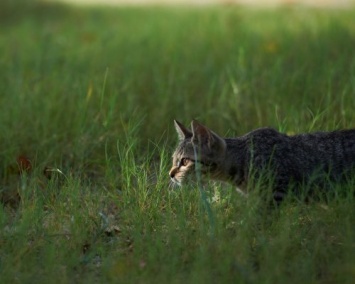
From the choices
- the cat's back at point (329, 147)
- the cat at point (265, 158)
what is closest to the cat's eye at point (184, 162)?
the cat at point (265, 158)

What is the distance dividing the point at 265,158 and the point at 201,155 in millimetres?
344

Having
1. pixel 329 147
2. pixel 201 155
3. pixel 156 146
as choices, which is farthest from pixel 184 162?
pixel 329 147

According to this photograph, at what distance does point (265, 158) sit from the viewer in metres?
4.14

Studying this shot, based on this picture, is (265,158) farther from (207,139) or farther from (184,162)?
(184,162)

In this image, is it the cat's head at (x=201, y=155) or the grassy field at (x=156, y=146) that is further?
the cat's head at (x=201, y=155)

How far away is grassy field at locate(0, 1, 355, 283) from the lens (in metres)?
3.61

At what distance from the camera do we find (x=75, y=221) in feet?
13.3

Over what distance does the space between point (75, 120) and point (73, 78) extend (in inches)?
45.1

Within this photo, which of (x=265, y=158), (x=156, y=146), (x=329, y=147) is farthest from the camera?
(x=156, y=146)

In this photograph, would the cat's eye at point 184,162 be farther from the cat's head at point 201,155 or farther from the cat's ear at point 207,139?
the cat's ear at point 207,139

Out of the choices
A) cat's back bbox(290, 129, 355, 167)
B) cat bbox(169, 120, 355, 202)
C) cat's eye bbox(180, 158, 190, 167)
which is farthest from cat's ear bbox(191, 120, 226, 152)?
cat's back bbox(290, 129, 355, 167)

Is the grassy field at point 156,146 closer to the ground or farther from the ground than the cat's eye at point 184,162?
closer to the ground

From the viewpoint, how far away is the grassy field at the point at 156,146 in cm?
361

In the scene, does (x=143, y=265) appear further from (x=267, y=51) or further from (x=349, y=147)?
(x=267, y=51)
